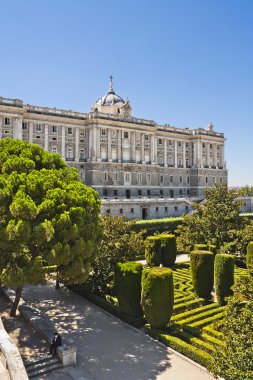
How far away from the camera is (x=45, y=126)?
192 ft

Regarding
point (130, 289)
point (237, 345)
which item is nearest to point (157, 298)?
point (130, 289)

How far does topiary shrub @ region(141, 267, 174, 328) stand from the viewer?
15977 millimetres

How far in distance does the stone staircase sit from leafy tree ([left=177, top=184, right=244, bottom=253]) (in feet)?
53.1

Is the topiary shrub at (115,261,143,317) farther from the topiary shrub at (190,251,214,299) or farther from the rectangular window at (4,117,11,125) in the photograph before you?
the rectangular window at (4,117,11,125)

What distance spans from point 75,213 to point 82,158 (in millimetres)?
→ 48443

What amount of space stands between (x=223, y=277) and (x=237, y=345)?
10.0m

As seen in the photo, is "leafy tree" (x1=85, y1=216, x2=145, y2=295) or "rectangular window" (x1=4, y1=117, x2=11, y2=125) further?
"rectangular window" (x1=4, y1=117, x2=11, y2=125)

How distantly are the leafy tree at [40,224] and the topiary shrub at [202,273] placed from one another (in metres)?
6.77

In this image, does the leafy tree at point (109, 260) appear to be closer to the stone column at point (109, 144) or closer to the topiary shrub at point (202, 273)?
the topiary shrub at point (202, 273)

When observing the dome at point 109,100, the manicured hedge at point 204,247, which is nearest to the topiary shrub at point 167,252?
the manicured hedge at point 204,247

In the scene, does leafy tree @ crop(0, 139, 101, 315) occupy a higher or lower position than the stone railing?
higher

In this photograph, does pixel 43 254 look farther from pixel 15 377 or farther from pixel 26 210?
pixel 15 377

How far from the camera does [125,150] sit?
6675cm

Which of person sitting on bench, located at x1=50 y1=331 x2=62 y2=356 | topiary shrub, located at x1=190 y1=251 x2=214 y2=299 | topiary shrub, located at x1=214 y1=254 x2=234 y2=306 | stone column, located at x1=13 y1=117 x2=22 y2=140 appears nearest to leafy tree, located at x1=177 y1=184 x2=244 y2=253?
topiary shrub, located at x1=190 y1=251 x2=214 y2=299
